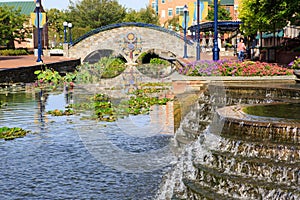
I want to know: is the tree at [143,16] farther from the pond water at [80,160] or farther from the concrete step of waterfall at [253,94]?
the concrete step of waterfall at [253,94]

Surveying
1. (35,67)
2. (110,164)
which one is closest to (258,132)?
(110,164)

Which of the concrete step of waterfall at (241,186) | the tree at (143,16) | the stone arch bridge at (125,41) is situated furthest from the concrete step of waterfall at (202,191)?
the tree at (143,16)

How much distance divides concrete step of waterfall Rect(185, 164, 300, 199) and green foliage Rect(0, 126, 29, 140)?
673 cm

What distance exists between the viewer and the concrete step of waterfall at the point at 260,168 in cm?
778

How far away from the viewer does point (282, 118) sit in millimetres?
9508

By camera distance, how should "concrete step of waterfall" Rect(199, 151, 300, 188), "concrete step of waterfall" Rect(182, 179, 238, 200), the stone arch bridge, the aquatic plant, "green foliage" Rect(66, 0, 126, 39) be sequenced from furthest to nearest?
"green foliage" Rect(66, 0, 126, 39) < the stone arch bridge < the aquatic plant < "concrete step of waterfall" Rect(182, 179, 238, 200) < "concrete step of waterfall" Rect(199, 151, 300, 188)

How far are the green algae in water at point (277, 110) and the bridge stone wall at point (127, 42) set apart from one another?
4792cm

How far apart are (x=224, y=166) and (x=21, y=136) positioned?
7.13 metres

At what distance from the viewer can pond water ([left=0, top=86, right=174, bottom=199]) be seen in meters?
9.47

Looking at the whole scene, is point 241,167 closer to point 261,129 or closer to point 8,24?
point 261,129

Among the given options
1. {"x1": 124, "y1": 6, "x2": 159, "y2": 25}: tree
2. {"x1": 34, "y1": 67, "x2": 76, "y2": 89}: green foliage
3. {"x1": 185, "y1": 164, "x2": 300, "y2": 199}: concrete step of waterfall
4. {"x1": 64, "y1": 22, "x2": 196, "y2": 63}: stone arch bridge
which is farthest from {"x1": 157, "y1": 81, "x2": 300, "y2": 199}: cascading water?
{"x1": 124, "y1": 6, "x2": 159, "y2": 25}: tree

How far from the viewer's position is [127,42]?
6009cm

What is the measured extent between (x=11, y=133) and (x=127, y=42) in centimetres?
4661

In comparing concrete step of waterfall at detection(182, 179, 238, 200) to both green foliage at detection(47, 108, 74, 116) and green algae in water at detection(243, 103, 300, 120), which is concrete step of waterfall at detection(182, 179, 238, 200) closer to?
green algae in water at detection(243, 103, 300, 120)
